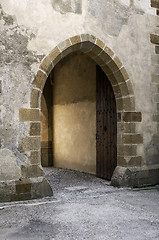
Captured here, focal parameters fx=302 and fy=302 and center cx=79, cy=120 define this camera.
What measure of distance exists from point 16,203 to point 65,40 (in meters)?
2.43

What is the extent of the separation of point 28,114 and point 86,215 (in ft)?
5.19

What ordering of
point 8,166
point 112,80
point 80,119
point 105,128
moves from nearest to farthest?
point 8,166
point 112,80
point 105,128
point 80,119

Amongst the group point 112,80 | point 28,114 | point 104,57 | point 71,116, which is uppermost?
point 104,57

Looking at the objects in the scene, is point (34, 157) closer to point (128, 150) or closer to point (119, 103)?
point (128, 150)

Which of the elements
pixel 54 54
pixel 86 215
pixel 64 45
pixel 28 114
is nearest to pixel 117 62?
pixel 64 45

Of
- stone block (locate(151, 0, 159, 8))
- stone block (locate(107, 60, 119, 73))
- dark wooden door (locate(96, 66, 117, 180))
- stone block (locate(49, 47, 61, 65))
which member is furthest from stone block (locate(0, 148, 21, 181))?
stone block (locate(151, 0, 159, 8))

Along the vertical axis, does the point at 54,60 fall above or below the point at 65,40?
below

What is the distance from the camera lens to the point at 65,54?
15.3 feet

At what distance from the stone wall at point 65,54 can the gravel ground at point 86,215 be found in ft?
1.22

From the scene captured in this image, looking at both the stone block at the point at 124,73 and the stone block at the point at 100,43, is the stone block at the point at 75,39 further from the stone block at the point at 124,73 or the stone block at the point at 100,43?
the stone block at the point at 124,73

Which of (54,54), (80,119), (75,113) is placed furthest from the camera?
(75,113)

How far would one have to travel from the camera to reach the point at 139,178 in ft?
17.2

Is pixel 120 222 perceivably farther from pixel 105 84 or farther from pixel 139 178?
pixel 105 84

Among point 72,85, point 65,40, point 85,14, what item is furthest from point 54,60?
point 72,85
